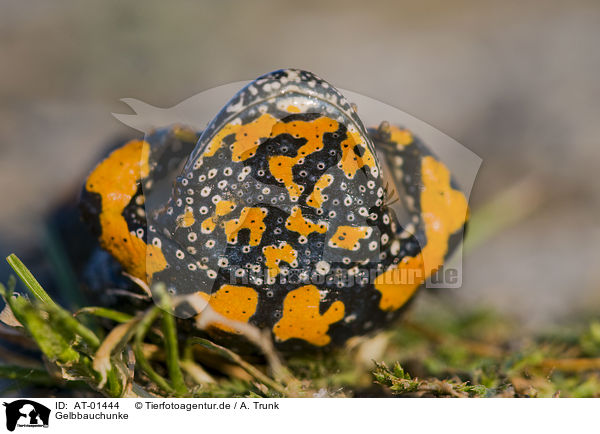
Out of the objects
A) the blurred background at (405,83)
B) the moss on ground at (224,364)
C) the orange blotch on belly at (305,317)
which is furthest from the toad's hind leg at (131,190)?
the blurred background at (405,83)

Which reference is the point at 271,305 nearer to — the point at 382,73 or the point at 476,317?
the point at 476,317

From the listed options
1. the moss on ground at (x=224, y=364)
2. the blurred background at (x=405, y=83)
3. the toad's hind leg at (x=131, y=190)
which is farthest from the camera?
the blurred background at (x=405, y=83)

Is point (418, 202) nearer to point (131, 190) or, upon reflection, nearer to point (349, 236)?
point (349, 236)

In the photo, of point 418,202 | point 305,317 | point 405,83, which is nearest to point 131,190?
point 305,317
